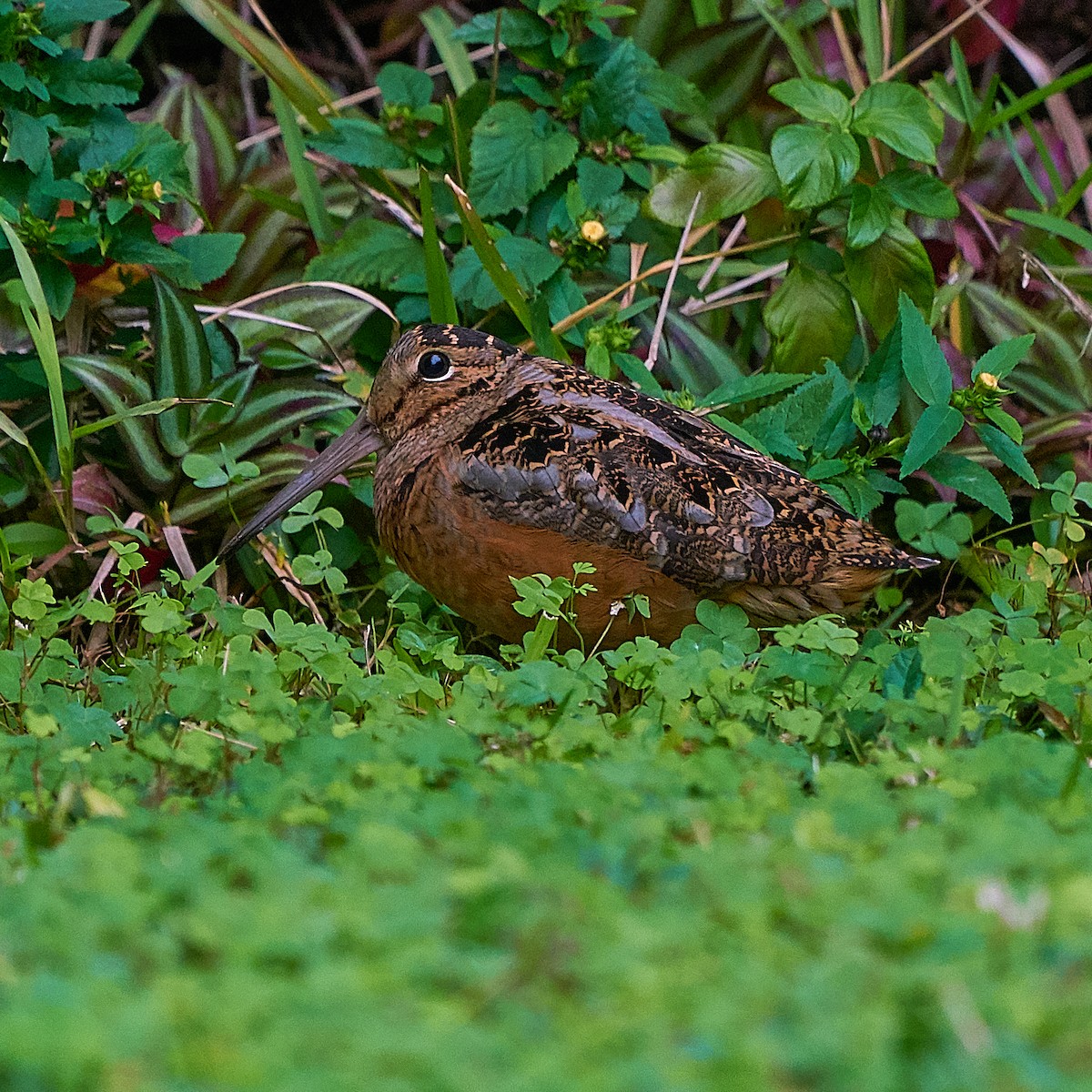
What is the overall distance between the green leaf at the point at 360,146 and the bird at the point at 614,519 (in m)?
1.06

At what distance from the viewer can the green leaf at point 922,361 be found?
3.82 metres

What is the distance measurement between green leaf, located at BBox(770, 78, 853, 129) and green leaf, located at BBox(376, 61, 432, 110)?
3.61 ft

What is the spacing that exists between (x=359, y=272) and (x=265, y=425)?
60cm

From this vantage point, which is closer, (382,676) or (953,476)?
(382,676)

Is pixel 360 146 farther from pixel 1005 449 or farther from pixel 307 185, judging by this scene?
pixel 1005 449

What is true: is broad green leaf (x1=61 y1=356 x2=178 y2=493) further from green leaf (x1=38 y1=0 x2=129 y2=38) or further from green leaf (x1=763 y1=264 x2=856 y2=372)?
green leaf (x1=763 y1=264 x2=856 y2=372)

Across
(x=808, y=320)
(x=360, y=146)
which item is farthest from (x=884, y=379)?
(x=360, y=146)

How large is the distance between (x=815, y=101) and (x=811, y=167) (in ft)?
0.71

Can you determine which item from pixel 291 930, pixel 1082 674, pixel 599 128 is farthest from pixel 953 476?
pixel 291 930

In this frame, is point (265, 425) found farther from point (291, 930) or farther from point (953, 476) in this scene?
point (291, 930)

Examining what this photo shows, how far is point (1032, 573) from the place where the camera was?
3.91 meters

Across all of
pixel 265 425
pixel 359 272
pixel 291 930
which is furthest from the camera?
pixel 359 272

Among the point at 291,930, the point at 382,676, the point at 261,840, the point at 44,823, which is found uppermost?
the point at 291,930

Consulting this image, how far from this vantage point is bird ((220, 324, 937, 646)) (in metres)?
3.45
